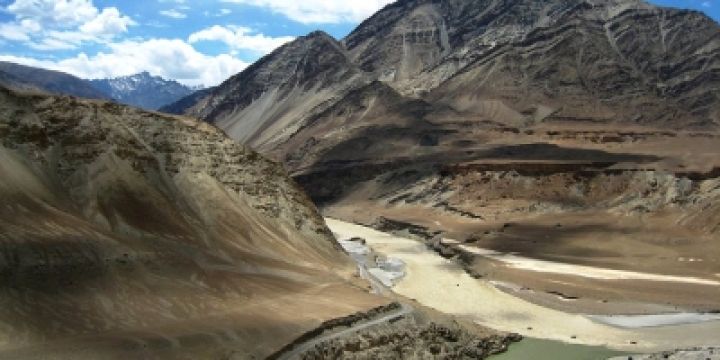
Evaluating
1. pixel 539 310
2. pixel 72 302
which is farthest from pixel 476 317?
pixel 72 302

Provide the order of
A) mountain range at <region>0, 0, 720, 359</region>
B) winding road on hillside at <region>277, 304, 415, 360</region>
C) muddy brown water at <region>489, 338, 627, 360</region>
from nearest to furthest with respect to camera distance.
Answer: winding road on hillside at <region>277, 304, 415, 360</region> → mountain range at <region>0, 0, 720, 359</region> → muddy brown water at <region>489, 338, 627, 360</region>

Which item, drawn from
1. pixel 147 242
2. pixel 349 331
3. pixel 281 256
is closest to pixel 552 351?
pixel 349 331

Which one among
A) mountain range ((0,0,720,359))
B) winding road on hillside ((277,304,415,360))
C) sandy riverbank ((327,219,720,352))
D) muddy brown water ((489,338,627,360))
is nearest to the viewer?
winding road on hillside ((277,304,415,360))

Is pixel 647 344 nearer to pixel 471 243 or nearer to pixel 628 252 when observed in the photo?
pixel 628 252

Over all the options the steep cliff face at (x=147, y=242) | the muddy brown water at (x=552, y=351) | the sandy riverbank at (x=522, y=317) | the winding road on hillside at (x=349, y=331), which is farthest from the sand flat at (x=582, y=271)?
the winding road on hillside at (x=349, y=331)

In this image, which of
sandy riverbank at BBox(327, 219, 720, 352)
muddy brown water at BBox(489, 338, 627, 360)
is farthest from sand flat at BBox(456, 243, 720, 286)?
muddy brown water at BBox(489, 338, 627, 360)

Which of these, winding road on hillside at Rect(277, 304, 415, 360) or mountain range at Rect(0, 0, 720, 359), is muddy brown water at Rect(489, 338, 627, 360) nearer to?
mountain range at Rect(0, 0, 720, 359)
